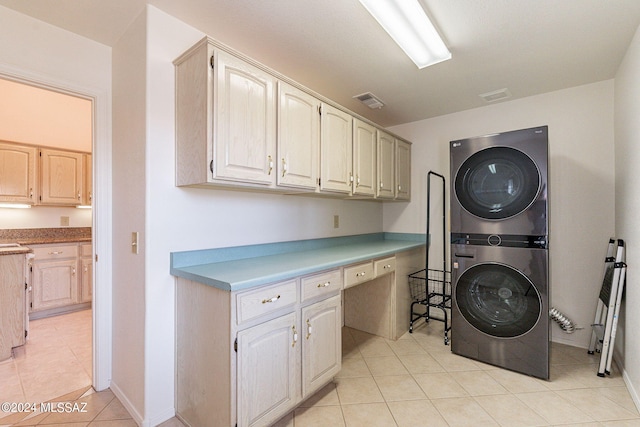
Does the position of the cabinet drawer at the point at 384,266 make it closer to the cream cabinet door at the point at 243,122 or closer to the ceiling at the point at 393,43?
the cream cabinet door at the point at 243,122

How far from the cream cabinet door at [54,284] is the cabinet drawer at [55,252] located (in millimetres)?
59

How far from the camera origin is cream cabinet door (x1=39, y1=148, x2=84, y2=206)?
3.63 meters

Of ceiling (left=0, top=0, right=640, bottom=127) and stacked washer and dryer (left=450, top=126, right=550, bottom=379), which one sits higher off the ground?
ceiling (left=0, top=0, right=640, bottom=127)

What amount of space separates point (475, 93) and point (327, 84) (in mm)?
1418

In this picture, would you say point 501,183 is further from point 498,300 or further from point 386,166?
point 386,166

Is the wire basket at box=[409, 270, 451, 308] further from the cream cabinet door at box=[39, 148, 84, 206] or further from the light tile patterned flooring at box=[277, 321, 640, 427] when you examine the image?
the cream cabinet door at box=[39, 148, 84, 206]

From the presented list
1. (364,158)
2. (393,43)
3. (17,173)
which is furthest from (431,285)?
(17,173)

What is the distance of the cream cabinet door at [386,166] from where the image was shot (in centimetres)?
299

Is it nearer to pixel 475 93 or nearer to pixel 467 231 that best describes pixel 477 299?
pixel 467 231

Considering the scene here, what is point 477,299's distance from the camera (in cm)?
240

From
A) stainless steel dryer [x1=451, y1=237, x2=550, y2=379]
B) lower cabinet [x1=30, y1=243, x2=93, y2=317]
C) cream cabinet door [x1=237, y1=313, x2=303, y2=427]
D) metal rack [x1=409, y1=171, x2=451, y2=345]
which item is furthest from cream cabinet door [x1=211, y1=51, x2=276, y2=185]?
lower cabinet [x1=30, y1=243, x2=93, y2=317]

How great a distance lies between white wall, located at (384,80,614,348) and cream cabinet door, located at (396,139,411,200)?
1.01 meters

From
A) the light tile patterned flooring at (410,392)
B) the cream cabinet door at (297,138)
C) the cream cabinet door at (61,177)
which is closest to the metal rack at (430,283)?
the light tile patterned flooring at (410,392)

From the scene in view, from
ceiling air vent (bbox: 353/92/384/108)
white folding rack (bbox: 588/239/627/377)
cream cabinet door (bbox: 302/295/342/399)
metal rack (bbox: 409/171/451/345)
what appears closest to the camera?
cream cabinet door (bbox: 302/295/342/399)
